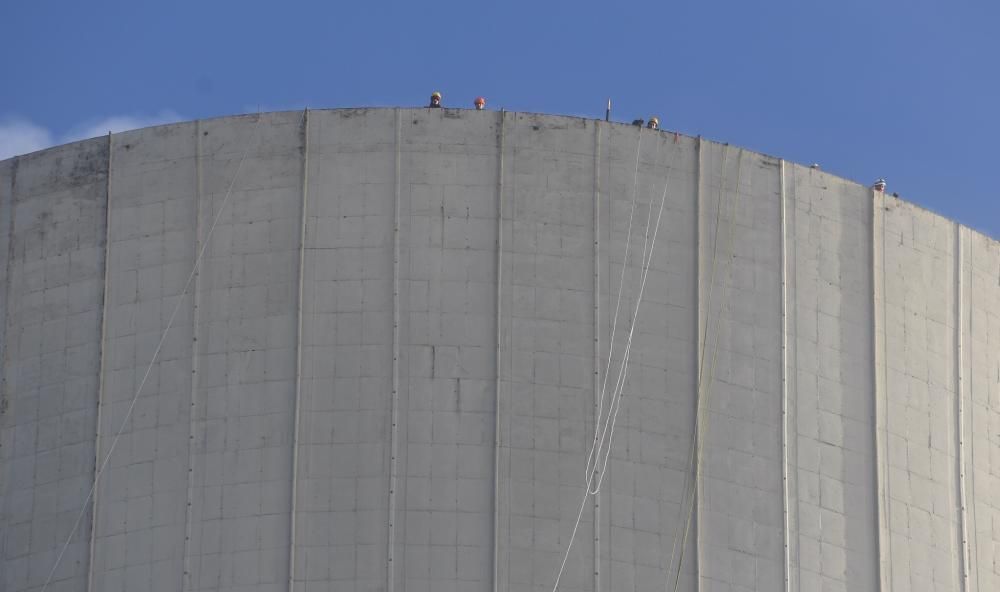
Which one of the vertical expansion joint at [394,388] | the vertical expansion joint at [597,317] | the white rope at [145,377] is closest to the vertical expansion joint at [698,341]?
the vertical expansion joint at [597,317]

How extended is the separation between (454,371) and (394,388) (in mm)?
1429

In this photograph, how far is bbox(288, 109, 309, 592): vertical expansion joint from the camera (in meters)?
50.2

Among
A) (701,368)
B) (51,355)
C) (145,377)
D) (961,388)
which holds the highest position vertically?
(961,388)

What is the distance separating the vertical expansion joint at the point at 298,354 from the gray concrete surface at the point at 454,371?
0.31ft

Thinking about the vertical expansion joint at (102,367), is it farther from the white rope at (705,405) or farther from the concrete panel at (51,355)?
the white rope at (705,405)

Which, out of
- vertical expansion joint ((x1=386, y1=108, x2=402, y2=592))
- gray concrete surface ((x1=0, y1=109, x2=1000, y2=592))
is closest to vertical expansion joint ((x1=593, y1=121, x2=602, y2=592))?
gray concrete surface ((x1=0, y1=109, x2=1000, y2=592))

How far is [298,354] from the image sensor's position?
51.5m

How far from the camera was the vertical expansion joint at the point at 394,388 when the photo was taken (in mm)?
50062

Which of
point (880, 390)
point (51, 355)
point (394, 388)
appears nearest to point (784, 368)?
point (880, 390)

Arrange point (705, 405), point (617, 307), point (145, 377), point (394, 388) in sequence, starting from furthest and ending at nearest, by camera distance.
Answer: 1. point (617, 307)
2. point (705, 405)
3. point (145, 377)
4. point (394, 388)

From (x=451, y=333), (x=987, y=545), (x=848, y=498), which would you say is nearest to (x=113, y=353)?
(x=451, y=333)

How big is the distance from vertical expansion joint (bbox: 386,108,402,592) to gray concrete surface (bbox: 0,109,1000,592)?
6 cm

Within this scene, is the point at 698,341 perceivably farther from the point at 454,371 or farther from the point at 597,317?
the point at 454,371

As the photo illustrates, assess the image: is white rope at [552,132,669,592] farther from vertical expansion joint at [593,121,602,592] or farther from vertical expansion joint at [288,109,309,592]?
vertical expansion joint at [288,109,309,592]
